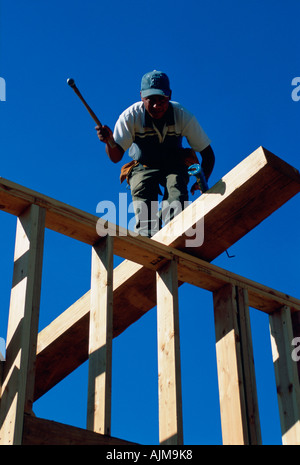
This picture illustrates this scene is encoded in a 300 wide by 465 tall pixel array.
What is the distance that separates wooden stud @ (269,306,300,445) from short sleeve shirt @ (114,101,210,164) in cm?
139

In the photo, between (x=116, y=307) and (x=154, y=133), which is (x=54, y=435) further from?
(x=154, y=133)

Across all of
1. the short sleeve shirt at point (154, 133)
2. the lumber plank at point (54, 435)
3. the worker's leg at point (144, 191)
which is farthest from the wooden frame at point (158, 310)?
the short sleeve shirt at point (154, 133)

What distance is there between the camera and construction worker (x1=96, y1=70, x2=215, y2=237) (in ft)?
17.9

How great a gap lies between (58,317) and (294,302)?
1.65 metres

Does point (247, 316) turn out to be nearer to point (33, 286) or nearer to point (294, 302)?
point (294, 302)

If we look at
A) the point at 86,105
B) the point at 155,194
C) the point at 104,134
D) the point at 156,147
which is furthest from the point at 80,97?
the point at 155,194

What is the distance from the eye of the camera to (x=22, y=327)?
375 centimetres

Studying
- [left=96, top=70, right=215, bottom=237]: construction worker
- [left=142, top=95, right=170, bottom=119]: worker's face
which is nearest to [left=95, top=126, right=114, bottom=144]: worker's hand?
[left=96, top=70, right=215, bottom=237]: construction worker

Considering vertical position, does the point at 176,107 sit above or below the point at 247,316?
above

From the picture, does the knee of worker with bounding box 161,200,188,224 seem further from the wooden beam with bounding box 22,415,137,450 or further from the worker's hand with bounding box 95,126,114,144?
the wooden beam with bounding box 22,415,137,450

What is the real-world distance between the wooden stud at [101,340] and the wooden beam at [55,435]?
4.2 inches

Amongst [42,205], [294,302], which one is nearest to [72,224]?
[42,205]

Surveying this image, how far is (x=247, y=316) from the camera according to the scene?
16.4ft
